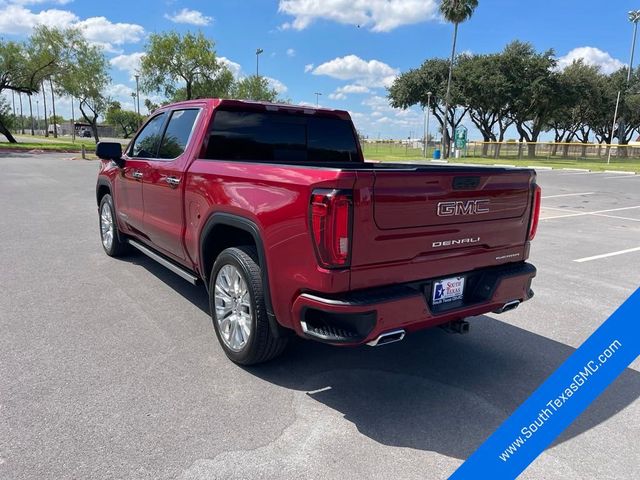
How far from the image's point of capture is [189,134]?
4.45 m

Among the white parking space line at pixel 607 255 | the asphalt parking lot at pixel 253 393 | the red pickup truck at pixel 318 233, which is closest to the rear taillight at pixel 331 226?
the red pickup truck at pixel 318 233

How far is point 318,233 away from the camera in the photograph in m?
2.77

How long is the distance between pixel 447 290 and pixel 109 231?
5116 mm

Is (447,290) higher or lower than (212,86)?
lower

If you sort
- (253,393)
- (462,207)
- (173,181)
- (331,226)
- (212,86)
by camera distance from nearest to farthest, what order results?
(331,226)
(462,207)
(253,393)
(173,181)
(212,86)

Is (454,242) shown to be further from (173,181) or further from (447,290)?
(173,181)

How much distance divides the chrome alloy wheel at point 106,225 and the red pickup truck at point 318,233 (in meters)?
2.15

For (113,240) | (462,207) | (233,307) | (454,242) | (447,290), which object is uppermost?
(462,207)

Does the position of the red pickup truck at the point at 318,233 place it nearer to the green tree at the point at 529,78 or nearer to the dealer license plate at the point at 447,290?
the dealer license plate at the point at 447,290

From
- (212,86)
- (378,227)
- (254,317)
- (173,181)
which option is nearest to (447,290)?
(378,227)

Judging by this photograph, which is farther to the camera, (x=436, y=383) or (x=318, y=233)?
(x=436, y=383)

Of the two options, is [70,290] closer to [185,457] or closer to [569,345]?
[185,457]

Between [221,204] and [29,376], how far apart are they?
178cm

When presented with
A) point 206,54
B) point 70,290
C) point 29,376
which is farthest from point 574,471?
point 206,54
